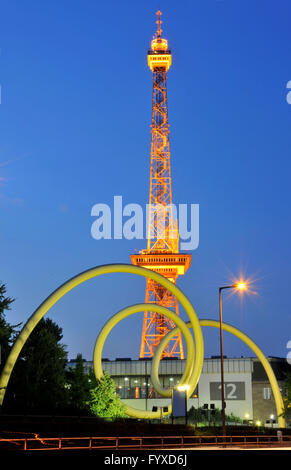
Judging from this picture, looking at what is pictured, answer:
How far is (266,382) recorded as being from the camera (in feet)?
296

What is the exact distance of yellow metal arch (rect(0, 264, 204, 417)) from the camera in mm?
41812

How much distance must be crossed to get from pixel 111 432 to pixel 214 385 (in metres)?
57.2

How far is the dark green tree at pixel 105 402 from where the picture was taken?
168 feet

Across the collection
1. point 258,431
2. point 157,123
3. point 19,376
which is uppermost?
point 157,123

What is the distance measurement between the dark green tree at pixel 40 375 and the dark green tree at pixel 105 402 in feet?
8.25

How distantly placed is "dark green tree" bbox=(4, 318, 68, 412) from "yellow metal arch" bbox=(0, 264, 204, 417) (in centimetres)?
610

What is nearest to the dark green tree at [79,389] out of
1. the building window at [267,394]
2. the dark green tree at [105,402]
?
the dark green tree at [105,402]

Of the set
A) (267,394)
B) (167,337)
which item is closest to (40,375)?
(167,337)

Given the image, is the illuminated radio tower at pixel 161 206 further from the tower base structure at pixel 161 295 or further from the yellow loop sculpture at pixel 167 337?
the yellow loop sculpture at pixel 167 337

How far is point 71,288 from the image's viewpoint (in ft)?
157

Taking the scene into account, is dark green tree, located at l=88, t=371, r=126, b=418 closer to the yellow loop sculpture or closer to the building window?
the yellow loop sculpture

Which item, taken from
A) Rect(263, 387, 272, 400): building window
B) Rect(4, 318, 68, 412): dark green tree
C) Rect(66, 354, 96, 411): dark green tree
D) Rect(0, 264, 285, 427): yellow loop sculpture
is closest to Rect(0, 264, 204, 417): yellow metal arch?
Rect(0, 264, 285, 427): yellow loop sculpture
